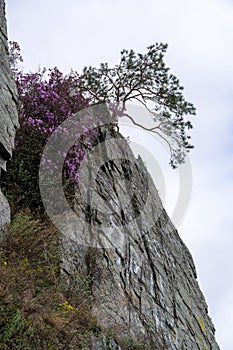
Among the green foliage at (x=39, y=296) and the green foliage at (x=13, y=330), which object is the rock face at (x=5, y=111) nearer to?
the green foliage at (x=39, y=296)

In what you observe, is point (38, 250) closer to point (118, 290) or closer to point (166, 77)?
point (118, 290)

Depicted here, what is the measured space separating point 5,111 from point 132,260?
4.35 metres

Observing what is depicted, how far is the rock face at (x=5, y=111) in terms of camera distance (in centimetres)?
827

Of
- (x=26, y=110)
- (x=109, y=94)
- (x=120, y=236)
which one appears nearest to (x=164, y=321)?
(x=120, y=236)

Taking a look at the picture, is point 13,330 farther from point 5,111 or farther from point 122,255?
point 122,255

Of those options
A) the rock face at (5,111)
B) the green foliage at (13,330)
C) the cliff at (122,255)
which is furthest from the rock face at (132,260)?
the green foliage at (13,330)

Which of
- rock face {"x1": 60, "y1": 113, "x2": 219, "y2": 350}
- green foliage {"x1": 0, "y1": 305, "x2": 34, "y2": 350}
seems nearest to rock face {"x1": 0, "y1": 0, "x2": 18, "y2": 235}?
rock face {"x1": 60, "y1": 113, "x2": 219, "y2": 350}

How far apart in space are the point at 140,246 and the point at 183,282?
2.73 metres

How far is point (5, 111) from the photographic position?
8938 mm

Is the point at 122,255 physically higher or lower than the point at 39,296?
higher

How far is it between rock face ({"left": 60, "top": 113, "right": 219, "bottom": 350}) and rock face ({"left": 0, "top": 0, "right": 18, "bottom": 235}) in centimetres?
155

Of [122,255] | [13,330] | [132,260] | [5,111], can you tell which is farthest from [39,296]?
[132,260]

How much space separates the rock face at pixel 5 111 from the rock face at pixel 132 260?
1549 mm

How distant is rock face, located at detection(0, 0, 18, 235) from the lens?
8.27 metres
